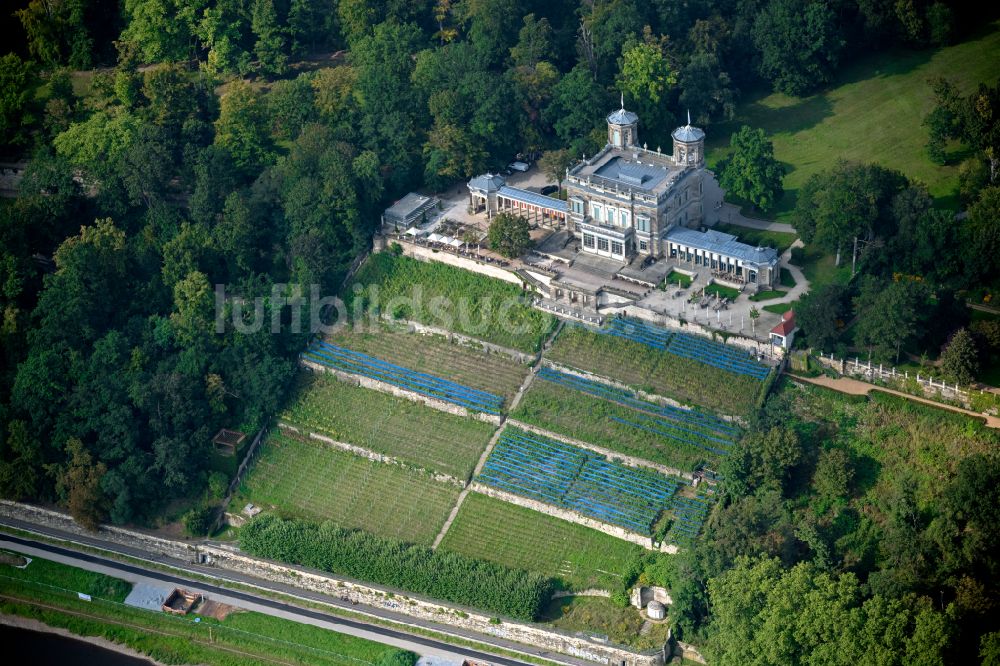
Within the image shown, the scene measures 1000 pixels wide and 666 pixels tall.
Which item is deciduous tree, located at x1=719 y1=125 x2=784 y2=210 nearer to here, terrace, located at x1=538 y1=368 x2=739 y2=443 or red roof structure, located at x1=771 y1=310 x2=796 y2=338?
red roof structure, located at x1=771 y1=310 x2=796 y2=338

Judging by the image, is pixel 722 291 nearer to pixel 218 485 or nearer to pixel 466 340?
pixel 466 340

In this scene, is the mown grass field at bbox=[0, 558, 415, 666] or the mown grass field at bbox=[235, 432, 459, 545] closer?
the mown grass field at bbox=[0, 558, 415, 666]

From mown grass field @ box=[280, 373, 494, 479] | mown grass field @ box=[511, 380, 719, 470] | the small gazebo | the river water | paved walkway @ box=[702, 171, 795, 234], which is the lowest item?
the river water

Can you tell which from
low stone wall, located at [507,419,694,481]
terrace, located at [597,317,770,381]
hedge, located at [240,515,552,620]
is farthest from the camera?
terrace, located at [597,317,770,381]

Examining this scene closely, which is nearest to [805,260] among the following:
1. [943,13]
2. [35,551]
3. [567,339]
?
[567,339]

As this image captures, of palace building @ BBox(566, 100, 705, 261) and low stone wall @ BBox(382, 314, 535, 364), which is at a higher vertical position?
palace building @ BBox(566, 100, 705, 261)

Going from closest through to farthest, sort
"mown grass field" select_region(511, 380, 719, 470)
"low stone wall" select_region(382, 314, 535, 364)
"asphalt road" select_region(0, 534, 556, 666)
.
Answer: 1. "asphalt road" select_region(0, 534, 556, 666)
2. "mown grass field" select_region(511, 380, 719, 470)
3. "low stone wall" select_region(382, 314, 535, 364)

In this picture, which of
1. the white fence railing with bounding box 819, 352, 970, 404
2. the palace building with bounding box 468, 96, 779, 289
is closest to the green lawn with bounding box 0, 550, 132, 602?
the palace building with bounding box 468, 96, 779, 289
